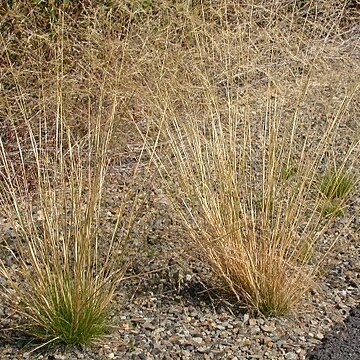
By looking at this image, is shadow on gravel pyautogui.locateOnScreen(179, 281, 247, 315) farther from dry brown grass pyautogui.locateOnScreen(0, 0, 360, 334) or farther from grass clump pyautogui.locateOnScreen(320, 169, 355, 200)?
grass clump pyautogui.locateOnScreen(320, 169, 355, 200)

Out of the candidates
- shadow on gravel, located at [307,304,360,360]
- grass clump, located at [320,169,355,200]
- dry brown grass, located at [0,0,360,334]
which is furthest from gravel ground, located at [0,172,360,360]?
grass clump, located at [320,169,355,200]

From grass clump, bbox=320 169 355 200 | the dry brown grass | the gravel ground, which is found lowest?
the gravel ground

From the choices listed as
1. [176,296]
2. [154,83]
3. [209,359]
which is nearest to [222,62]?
[154,83]

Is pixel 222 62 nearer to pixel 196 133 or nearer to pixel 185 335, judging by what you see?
pixel 196 133

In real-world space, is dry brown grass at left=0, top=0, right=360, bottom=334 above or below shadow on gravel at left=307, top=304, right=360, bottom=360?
above

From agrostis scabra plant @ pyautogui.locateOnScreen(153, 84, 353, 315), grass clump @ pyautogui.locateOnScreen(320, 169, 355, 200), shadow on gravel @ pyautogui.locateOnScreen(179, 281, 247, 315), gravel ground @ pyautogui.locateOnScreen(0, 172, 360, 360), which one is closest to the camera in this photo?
gravel ground @ pyautogui.locateOnScreen(0, 172, 360, 360)

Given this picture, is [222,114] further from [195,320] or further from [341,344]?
[341,344]

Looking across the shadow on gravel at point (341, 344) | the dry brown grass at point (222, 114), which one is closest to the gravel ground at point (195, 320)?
the shadow on gravel at point (341, 344)

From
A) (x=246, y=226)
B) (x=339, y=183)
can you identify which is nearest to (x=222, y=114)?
(x=339, y=183)

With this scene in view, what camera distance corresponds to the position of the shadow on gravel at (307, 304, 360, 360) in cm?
373

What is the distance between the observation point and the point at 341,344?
12.5 feet

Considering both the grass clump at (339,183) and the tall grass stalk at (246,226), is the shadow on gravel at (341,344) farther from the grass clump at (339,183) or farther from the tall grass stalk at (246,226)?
the grass clump at (339,183)

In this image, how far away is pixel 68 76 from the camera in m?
5.16

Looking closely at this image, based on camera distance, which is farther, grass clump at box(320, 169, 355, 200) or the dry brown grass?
grass clump at box(320, 169, 355, 200)
